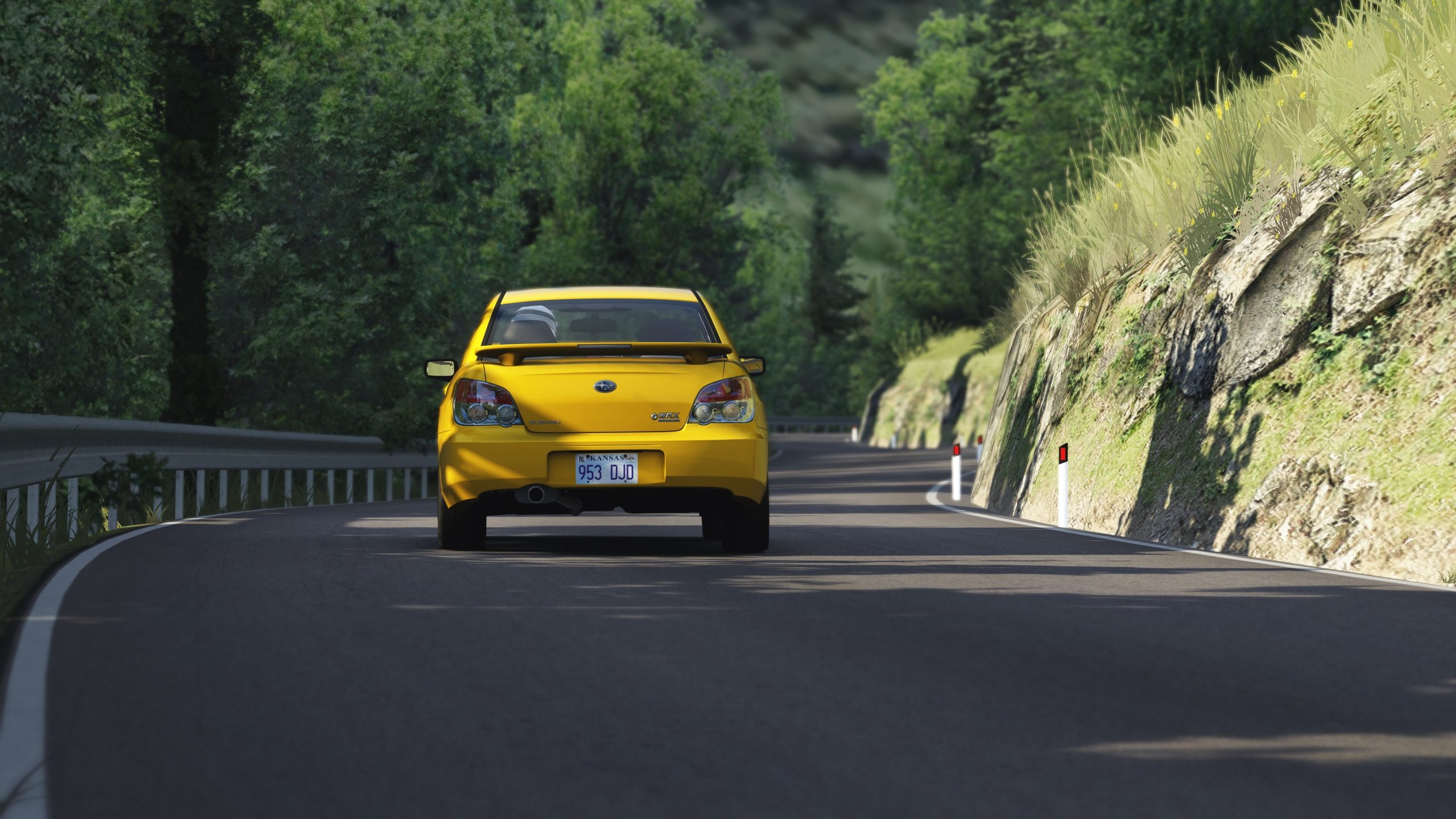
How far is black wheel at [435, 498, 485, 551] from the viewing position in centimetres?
1171

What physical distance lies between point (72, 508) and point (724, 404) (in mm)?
6006

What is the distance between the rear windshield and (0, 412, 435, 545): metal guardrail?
140 inches

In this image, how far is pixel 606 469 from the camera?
11.2 meters

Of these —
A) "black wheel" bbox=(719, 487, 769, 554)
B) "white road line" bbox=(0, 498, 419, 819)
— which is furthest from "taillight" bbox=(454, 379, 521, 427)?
"white road line" bbox=(0, 498, 419, 819)

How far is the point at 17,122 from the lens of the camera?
65.5 feet

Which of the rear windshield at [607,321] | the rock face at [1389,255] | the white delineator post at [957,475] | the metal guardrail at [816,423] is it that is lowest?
the metal guardrail at [816,423]

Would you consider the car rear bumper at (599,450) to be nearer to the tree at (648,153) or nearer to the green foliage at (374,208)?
the green foliage at (374,208)

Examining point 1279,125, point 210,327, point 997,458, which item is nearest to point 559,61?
point 210,327

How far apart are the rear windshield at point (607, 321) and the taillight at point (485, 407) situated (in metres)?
0.64

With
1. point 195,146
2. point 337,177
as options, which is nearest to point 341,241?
point 337,177

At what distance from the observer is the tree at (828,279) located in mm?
122875

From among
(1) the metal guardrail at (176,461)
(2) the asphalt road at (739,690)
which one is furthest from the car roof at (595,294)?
(1) the metal guardrail at (176,461)

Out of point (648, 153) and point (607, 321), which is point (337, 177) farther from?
point (648, 153)

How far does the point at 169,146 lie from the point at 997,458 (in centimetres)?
1349
